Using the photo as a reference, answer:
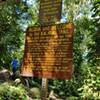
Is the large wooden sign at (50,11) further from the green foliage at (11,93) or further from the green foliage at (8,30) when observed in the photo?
the green foliage at (8,30)

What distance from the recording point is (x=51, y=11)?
6.92 m

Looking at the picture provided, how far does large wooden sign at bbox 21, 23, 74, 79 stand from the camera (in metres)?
6.33

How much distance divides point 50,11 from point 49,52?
888mm

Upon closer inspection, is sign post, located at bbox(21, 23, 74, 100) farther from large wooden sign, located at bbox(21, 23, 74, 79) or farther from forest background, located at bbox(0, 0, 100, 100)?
forest background, located at bbox(0, 0, 100, 100)

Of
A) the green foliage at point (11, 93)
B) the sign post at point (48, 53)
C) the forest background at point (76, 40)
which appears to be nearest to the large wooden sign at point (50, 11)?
the sign post at point (48, 53)

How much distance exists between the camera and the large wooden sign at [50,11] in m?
6.79

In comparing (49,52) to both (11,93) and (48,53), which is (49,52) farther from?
(11,93)

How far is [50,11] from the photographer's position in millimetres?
6941

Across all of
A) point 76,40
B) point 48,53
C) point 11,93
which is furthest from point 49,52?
point 76,40

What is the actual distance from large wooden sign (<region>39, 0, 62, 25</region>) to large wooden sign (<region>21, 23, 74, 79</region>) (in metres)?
0.18

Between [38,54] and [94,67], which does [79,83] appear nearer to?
[94,67]

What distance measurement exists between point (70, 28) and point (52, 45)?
476 mm

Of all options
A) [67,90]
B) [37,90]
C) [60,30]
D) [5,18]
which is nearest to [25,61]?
[60,30]

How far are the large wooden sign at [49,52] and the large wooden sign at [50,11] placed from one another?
18 centimetres
